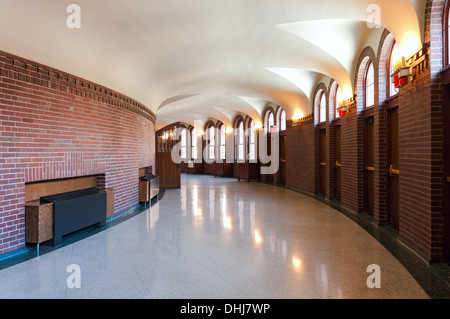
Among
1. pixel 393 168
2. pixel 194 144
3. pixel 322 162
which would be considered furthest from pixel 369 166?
pixel 194 144

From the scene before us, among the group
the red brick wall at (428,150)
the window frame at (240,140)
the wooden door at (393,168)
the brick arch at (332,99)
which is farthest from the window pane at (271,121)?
the red brick wall at (428,150)

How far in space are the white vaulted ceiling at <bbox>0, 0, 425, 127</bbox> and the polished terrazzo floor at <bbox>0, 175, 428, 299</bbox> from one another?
277 cm

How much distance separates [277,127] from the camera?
13.0 metres

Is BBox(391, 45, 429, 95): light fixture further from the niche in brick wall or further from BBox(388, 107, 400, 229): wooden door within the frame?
the niche in brick wall

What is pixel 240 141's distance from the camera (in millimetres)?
16453

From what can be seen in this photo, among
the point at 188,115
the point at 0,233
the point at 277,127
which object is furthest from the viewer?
the point at 188,115

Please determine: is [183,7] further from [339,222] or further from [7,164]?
[339,222]

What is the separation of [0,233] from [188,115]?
48.8 ft

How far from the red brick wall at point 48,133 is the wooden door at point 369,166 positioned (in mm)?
5335

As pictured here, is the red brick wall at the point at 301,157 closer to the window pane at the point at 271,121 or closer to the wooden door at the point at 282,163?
the wooden door at the point at 282,163

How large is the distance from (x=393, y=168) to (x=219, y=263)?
12.1ft

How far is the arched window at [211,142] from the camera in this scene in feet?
62.2

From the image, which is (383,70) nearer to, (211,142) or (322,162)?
(322,162)
